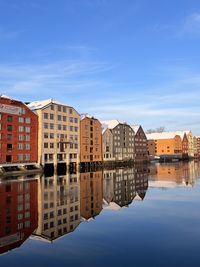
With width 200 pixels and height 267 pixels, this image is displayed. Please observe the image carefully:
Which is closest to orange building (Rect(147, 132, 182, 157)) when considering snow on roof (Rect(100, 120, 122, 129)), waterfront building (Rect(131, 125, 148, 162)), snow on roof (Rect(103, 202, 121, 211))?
waterfront building (Rect(131, 125, 148, 162))

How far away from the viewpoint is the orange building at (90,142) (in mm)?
91762

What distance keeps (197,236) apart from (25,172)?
2079 inches

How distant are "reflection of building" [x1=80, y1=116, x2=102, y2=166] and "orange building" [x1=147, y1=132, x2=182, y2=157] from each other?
83993mm

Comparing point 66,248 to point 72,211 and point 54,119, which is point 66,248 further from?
point 54,119

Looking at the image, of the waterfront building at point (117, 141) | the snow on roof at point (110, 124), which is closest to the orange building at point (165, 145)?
the waterfront building at point (117, 141)

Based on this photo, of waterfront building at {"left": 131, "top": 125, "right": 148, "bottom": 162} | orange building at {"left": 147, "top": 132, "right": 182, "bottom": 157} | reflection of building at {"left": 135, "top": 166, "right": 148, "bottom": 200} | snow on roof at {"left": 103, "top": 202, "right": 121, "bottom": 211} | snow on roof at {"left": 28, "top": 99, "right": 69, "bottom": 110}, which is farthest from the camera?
orange building at {"left": 147, "top": 132, "right": 182, "bottom": 157}

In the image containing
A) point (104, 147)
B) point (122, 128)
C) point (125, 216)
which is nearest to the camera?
point (125, 216)

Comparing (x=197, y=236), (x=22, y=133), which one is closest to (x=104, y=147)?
(x=22, y=133)

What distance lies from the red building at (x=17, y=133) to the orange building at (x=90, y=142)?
21699 millimetres

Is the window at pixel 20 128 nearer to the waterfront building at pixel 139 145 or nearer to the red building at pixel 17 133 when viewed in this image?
the red building at pixel 17 133

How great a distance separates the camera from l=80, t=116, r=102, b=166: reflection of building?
91.8 metres

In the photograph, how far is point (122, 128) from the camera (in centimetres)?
12094

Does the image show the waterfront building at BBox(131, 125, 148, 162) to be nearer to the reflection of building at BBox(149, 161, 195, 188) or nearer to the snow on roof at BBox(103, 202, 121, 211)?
the reflection of building at BBox(149, 161, 195, 188)

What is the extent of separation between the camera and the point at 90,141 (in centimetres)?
9625
